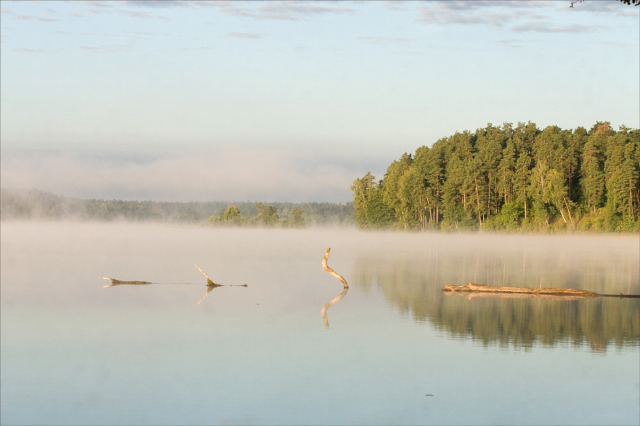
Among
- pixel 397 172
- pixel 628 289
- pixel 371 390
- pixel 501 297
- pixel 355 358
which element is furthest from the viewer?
pixel 397 172

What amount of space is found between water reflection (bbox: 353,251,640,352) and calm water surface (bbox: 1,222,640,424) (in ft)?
0.39

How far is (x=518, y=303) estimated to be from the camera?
93.8 feet

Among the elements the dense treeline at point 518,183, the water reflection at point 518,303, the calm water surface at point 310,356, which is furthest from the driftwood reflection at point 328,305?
the dense treeline at point 518,183

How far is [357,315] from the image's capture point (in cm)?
2602

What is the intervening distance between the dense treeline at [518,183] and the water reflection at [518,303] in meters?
59.5

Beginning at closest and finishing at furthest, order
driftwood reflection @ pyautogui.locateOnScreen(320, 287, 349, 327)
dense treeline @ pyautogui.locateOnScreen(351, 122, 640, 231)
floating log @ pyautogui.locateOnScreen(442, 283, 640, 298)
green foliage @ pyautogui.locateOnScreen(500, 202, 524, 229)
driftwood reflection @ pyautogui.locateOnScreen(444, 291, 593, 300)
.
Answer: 1. driftwood reflection @ pyautogui.locateOnScreen(320, 287, 349, 327)
2. driftwood reflection @ pyautogui.locateOnScreen(444, 291, 593, 300)
3. floating log @ pyautogui.locateOnScreen(442, 283, 640, 298)
4. dense treeline @ pyautogui.locateOnScreen(351, 122, 640, 231)
5. green foliage @ pyautogui.locateOnScreen(500, 202, 524, 229)

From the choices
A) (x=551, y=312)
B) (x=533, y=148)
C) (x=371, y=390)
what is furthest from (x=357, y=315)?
(x=533, y=148)

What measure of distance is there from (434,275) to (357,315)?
57.2 ft

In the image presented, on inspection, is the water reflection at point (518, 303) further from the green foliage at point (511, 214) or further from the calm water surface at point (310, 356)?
the green foliage at point (511, 214)

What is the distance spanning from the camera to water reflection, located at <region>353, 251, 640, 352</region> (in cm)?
2188

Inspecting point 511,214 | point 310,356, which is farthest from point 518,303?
point 511,214

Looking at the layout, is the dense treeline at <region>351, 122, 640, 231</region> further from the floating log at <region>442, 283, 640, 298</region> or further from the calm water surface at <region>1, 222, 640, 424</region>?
the floating log at <region>442, 283, 640, 298</region>

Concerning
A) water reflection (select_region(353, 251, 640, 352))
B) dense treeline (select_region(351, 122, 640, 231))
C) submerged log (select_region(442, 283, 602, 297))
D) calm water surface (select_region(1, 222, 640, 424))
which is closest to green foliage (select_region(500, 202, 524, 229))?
dense treeline (select_region(351, 122, 640, 231))

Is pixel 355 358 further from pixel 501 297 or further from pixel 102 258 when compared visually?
pixel 102 258
